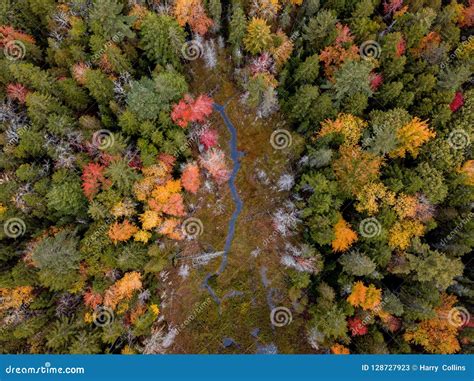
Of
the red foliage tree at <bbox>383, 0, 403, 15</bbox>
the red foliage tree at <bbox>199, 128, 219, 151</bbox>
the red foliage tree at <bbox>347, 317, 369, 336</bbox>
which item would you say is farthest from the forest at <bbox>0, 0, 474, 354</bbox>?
the red foliage tree at <bbox>383, 0, 403, 15</bbox>

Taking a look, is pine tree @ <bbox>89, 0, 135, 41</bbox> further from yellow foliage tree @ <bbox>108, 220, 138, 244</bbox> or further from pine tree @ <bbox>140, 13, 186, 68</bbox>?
yellow foliage tree @ <bbox>108, 220, 138, 244</bbox>

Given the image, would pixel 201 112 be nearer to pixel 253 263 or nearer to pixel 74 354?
pixel 253 263

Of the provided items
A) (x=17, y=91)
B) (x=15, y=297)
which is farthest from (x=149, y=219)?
(x=17, y=91)

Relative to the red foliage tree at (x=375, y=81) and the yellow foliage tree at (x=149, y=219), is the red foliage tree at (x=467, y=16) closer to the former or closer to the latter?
the red foliage tree at (x=375, y=81)

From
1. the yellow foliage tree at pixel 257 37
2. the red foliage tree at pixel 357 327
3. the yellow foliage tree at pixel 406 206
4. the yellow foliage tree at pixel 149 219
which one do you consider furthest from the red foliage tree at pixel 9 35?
the red foliage tree at pixel 357 327

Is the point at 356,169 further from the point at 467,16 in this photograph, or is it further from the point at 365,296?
the point at 467,16

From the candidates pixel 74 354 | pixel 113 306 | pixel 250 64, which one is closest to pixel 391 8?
pixel 250 64
